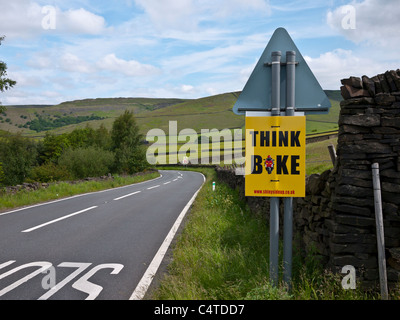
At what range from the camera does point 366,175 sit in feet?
12.8

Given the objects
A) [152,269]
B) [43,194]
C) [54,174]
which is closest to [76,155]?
[54,174]

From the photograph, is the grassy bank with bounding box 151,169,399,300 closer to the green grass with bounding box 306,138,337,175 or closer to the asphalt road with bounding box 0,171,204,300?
the asphalt road with bounding box 0,171,204,300

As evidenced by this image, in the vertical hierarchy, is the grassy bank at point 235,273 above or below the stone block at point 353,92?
below

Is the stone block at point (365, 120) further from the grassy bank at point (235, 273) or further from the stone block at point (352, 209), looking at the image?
the grassy bank at point (235, 273)

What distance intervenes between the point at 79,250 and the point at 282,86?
17.3 feet

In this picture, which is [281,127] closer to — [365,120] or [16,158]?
[365,120]

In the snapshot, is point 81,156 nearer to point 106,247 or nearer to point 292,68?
point 106,247

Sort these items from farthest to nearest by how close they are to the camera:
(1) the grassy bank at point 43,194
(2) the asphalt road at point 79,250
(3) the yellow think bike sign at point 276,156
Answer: (1) the grassy bank at point 43,194, (2) the asphalt road at point 79,250, (3) the yellow think bike sign at point 276,156

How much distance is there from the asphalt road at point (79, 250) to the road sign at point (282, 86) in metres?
2.95

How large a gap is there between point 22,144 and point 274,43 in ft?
274

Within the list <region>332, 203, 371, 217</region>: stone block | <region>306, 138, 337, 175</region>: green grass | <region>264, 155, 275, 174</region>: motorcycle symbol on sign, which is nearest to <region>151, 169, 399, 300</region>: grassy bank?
<region>332, 203, 371, 217</region>: stone block

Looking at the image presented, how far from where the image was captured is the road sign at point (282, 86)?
148 inches

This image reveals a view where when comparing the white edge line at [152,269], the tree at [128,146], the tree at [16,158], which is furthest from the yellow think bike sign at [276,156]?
the tree at [16,158]
